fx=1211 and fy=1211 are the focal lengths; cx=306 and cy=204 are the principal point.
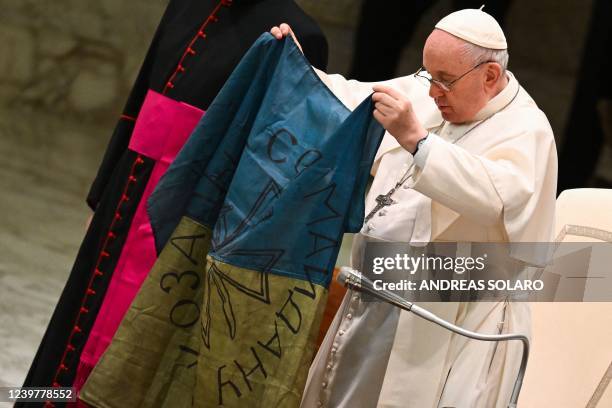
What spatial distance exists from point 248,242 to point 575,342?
1265mm

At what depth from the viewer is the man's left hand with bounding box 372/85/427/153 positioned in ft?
9.84

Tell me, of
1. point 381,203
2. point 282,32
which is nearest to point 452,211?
point 381,203

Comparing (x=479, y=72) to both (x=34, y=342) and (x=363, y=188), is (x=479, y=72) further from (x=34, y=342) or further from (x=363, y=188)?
(x=34, y=342)

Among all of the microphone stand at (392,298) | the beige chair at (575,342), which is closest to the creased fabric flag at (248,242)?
the microphone stand at (392,298)

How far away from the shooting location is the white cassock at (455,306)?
308 cm

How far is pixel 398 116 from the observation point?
3.00 meters

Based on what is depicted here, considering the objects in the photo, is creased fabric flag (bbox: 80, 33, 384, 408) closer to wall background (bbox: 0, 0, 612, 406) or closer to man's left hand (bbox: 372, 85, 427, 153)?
man's left hand (bbox: 372, 85, 427, 153)

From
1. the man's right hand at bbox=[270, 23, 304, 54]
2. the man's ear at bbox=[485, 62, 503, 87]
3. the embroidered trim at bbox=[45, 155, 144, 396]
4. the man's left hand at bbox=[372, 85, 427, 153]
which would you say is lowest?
the embroidered trim at bbox=[45, 155, 144, 396]

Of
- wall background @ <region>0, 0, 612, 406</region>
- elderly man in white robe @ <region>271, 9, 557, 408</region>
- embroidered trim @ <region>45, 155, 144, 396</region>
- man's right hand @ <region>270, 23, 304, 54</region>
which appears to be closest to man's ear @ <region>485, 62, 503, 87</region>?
elderly man in white robe @ <region>271, 9, 557, 408</region>

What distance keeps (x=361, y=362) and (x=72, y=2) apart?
6629 millimetres

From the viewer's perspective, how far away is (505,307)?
329 cm

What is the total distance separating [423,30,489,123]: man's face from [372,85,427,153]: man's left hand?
197 millimetres

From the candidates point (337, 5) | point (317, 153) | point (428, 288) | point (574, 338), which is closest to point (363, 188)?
point (317, 153)

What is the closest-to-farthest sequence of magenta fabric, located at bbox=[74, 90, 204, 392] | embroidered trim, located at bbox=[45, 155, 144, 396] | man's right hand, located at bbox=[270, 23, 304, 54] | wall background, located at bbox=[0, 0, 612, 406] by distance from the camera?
man's right hand, located at bbox=[270, 23, 304, 54] → magenta fabric, located at bbox=[74, 90, 204, 392] → embroidered trim, located at bbox=[45, 155, 144, 396] → wall background, located at bbox=[0, 0, 612, 406]
